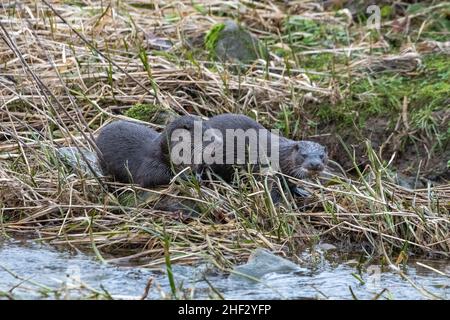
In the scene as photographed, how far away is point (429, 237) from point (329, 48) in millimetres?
3493

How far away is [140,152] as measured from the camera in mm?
6895

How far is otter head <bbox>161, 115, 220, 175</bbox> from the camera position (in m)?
6.68

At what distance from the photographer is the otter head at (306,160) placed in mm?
6969

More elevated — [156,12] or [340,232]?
[156,12]

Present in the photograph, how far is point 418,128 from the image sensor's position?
8219mm

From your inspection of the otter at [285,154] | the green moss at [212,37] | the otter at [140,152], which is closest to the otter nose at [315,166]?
the otter at [285,154]

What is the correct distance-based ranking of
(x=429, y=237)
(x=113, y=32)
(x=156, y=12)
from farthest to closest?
(x=156, y=12), (x=113, y=32), (x=429, y=237)

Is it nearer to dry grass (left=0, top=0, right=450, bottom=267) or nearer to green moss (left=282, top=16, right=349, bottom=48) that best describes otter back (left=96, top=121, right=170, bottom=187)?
dry grass (left=0, top=0, right=450, bottom=267)

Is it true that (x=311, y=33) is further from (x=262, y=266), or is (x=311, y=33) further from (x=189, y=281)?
(x=189, y=281)

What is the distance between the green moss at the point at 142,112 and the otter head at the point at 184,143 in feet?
3.60

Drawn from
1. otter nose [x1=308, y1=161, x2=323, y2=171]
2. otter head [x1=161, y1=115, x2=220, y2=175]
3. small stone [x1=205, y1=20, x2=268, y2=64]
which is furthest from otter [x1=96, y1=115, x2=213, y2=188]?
small stone [x1=205, y1=20, x2=268, y2=64]

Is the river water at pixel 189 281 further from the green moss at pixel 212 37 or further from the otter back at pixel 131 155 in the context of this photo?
the green moss at pixel 212 37
